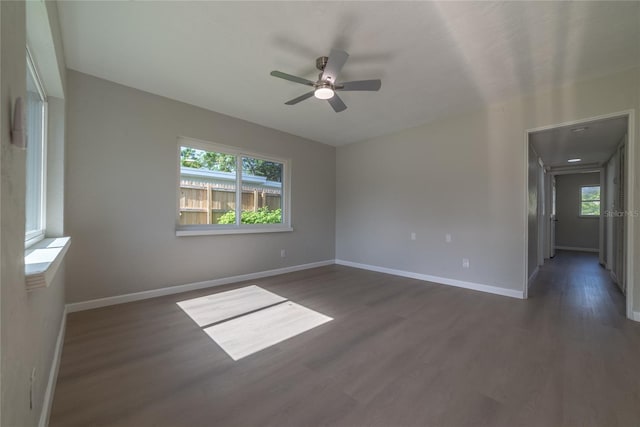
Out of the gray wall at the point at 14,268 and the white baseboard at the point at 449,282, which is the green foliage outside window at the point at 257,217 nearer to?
the white baseboard at the point at 449,282

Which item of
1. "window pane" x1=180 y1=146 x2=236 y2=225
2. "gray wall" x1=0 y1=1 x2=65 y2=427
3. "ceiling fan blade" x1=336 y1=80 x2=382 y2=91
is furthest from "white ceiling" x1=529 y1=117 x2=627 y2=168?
"gray wall" x1=0 y1=1 x2=65 y2=427

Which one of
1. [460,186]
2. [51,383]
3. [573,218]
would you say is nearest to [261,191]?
[460,186]

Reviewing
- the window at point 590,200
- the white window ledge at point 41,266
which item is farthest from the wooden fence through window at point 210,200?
the window at point 590,200

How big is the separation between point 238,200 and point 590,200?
10.0m

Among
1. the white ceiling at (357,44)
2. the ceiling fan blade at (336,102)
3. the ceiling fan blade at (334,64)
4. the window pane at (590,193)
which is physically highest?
the white ceiling at (357,44)

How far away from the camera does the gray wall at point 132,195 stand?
9.37 ft

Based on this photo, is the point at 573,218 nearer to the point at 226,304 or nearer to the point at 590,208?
the point at 590,208

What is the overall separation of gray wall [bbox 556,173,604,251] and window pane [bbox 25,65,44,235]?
37.9 ft

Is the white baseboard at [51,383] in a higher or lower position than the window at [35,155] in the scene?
lower

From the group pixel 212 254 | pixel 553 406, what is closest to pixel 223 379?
pixel 553 406

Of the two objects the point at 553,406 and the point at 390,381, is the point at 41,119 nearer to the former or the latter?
the point at 390,381

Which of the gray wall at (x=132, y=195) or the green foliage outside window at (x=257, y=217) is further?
the green foliage outside window at (x=257, y=217)

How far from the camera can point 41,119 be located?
2207mm

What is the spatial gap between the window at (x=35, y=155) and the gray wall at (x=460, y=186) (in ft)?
14.6
